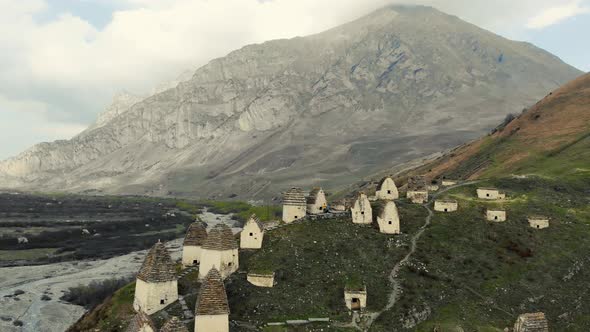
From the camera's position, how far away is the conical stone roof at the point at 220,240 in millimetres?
49062

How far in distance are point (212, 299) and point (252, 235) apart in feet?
51.5

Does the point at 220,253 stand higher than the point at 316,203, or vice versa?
the point at 316,203

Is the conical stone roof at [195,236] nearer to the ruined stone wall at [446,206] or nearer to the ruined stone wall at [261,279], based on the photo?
the ruined stone wall at [261,279]

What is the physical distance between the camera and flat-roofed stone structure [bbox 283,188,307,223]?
63.8 metres

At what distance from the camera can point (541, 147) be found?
351 feet

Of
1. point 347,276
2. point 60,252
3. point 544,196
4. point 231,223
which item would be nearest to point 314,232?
point 347,276

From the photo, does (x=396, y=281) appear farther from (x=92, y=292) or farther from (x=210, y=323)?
(x=92, y=292)

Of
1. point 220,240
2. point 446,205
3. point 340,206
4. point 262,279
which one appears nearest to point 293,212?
point 340,206

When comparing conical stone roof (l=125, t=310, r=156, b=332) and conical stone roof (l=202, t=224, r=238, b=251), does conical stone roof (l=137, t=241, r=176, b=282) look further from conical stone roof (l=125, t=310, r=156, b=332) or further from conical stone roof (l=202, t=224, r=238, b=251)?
conical stone roof (l=125, t=310, r=156, b=332)

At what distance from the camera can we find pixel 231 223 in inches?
6496

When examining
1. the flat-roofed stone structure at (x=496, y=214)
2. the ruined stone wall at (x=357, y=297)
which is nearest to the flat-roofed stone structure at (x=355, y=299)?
the ruined stone wall at (x=357, y=297)

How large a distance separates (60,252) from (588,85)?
14788 cm

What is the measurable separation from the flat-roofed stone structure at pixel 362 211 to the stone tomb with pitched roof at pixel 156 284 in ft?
79.8

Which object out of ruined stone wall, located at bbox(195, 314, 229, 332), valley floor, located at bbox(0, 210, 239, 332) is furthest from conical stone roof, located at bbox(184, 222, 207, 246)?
valley floor, located at bbox(0, 210, 239, 332)
